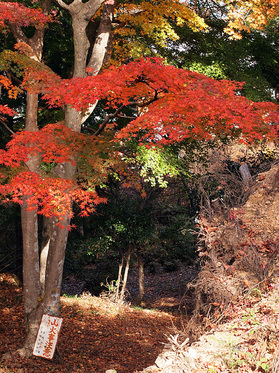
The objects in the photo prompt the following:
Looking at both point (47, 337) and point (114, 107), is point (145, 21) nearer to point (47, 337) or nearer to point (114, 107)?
point (114, 107)

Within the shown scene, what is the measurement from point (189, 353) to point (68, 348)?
4.60 m

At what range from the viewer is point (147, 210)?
13.2 metres

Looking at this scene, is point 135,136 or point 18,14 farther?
point 135,136

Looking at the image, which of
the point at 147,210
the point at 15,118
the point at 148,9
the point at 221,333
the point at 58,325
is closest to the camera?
the point at 221,333

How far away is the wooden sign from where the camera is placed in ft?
25.6

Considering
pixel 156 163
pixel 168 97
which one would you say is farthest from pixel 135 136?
pixel 168 97

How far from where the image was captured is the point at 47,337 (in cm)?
785

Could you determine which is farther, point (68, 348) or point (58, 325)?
point (68, 348)

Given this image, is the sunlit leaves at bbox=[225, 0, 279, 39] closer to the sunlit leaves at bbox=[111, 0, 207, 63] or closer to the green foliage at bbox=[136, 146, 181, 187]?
the sunlit leaves at bbox=[111, 0, 207, 63]

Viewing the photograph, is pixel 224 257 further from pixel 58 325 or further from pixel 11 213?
pixel 11 213

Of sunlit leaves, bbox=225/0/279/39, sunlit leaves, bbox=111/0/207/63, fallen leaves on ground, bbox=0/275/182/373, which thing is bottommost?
fallen leaves on ground, bbox=0/275/182/373

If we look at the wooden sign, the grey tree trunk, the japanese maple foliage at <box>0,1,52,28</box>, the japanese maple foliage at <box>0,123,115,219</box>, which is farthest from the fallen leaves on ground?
the japanese maple foliage at <box>0,1,52,28</box>

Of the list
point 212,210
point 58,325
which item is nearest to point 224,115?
point 212,210

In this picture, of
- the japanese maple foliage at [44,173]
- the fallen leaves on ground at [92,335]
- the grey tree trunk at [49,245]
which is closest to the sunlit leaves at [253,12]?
the grey tree trunk at [49,245]
